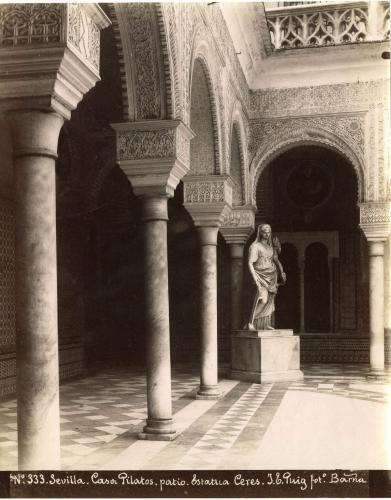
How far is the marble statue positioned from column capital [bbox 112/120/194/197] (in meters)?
5.03

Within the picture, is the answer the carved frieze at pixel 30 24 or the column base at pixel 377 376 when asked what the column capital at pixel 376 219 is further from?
the carved frieze at pixel 30 24

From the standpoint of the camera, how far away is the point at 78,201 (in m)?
12.2

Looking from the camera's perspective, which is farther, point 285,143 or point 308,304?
point 308,304

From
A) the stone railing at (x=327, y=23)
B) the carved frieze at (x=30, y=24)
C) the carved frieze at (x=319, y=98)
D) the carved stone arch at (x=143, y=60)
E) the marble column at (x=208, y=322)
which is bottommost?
the marble column at (x=208, y=322)

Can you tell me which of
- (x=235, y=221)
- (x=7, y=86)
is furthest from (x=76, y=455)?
(x=235, y=221)

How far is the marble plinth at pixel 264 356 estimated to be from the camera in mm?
10648

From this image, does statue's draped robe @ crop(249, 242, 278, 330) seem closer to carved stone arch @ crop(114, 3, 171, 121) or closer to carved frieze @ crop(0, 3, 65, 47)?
carved stone arch @ crop(114, 3, 171, 121)

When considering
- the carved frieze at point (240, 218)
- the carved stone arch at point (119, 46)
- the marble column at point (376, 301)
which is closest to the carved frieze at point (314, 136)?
the carved frieze at point (240, 218)

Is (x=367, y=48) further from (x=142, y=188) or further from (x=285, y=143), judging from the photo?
(x=142, y=188)

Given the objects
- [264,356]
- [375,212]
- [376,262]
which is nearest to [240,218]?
[375,212]

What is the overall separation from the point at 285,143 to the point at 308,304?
4.34 meters

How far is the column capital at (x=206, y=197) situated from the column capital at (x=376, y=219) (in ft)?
10.9

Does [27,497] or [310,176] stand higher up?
[310,176]

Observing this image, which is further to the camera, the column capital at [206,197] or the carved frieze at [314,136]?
the carved frieze at [314,136]
